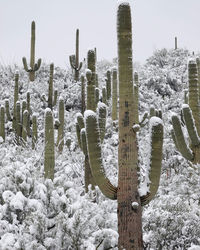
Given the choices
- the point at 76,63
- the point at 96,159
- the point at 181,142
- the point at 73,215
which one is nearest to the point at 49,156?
the point at 181,142

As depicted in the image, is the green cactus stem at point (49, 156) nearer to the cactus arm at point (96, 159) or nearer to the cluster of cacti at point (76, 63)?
the cactus arm at point (96, 159)

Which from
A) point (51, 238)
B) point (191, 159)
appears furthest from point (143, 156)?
point (51, 238)

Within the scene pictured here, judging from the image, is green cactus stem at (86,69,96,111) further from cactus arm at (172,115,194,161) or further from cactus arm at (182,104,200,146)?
cactus arm at (182,104,200,146)

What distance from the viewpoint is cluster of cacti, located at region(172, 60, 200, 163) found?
6480 millimetres

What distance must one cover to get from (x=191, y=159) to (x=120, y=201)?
2989 millimetres

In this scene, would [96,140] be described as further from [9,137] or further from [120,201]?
[9,137]

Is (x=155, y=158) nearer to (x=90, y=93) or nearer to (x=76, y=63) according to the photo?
(x=90, y=93)

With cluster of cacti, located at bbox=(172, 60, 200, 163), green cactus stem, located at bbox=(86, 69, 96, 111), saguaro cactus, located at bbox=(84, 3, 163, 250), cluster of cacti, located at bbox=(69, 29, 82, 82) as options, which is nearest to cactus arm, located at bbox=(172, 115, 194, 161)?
cluster of cacti, located at bbox=(172, 60, 200, 163)

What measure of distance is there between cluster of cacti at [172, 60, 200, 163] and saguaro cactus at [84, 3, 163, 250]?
90.9 inches

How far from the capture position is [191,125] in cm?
651

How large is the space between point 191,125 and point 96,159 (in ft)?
9.40

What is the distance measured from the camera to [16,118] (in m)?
A: 13.1

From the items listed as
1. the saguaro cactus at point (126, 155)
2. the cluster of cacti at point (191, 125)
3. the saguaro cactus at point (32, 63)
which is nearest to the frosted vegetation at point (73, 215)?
the saguaro cactus at point (126, 155)

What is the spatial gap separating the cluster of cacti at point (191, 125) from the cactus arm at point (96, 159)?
2.60 m
